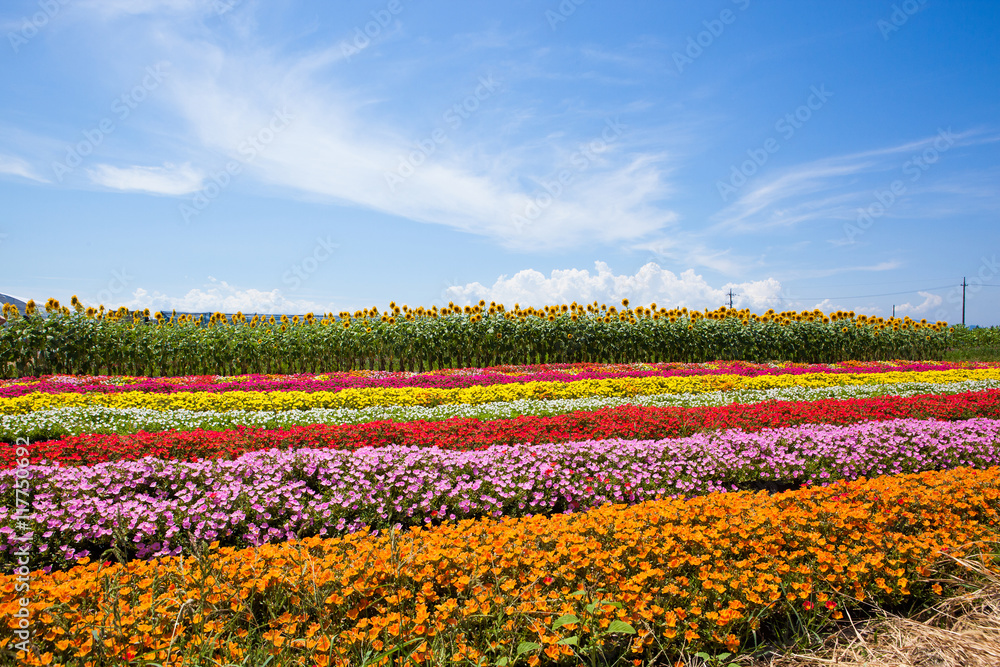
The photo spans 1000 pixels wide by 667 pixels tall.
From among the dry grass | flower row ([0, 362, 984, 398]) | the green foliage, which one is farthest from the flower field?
the green foliage

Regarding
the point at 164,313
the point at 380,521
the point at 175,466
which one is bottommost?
the point at 380,521

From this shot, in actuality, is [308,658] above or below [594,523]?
below

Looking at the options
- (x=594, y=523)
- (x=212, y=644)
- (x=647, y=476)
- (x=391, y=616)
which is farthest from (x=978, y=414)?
(x=212, y=644)

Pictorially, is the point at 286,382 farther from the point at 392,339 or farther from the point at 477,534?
the point at 477,534

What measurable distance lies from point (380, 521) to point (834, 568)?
10.5ft

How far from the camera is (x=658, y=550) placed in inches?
117

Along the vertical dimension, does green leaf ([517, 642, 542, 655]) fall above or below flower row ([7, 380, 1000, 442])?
below

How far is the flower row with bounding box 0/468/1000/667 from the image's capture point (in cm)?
233

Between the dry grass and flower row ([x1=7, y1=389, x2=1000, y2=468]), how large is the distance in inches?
145

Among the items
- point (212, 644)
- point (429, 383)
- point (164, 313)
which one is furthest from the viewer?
point (164, 313)

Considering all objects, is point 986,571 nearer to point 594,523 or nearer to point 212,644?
point 594,523

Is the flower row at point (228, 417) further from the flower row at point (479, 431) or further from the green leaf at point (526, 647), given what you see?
the green leaf at point (526, 647)

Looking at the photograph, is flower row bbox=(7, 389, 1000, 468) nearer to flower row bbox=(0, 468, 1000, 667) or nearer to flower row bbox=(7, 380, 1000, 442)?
flower row bbox=(7, 380, 1000, 442)

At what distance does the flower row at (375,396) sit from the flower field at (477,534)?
80.9 inches
